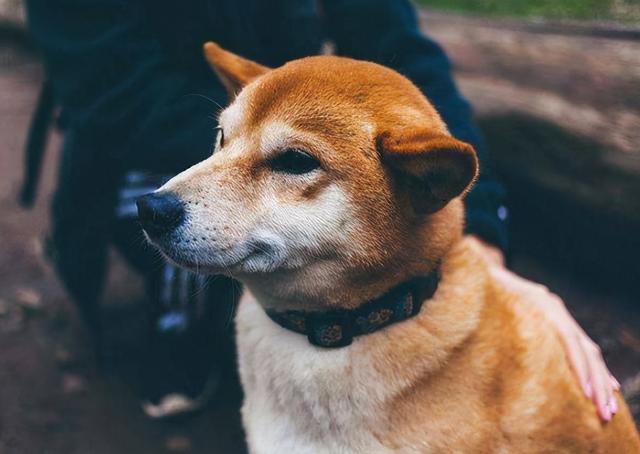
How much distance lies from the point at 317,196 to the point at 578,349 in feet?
2.85

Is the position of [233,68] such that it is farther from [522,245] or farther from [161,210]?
[522,245]

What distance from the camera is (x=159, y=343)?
2926 mm

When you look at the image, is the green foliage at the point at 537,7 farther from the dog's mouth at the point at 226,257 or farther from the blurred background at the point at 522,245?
the dog's mouth at the point at 226,257

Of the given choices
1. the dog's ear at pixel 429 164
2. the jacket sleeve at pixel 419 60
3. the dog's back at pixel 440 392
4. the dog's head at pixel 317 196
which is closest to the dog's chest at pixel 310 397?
the dog's back at pixel 440 392

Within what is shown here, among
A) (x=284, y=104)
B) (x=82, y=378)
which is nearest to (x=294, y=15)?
(x=284, y=104)

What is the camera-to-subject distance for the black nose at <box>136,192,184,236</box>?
5.18ft

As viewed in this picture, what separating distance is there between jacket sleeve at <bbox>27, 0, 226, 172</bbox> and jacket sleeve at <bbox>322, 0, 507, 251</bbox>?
55cm

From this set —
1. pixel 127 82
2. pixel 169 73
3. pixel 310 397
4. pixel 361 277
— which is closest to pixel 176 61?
pixel 169 73

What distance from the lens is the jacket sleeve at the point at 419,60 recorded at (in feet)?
7.64

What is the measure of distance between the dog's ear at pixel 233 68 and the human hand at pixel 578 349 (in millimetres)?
841

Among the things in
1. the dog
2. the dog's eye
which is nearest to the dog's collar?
the dog

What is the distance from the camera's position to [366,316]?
1.75 metres

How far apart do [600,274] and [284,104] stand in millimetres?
2324

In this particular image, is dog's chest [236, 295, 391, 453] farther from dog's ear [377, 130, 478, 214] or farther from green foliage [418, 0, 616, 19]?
green foliage [418, 0, 616, 19]
